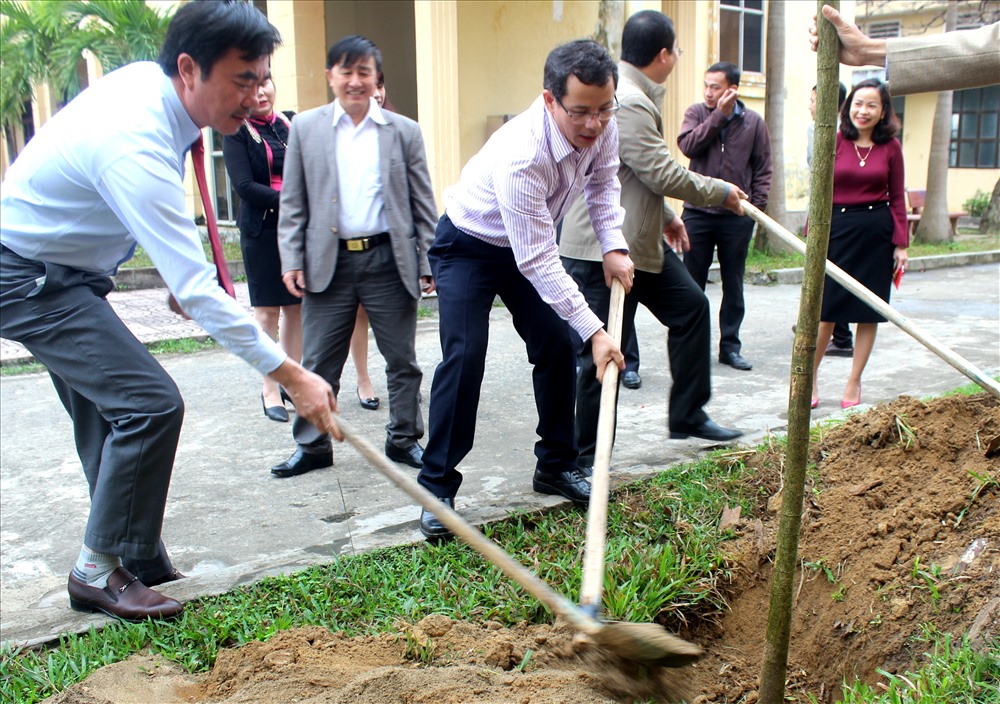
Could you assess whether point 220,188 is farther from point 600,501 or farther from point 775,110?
point 600,501

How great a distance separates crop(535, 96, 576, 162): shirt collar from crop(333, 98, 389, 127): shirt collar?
4.67ft

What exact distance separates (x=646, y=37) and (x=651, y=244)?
1.00 m

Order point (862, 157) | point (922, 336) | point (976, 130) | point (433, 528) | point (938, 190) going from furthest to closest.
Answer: point (976, 130), point (938, 190), point (862, 157), point (922, 336), point (433, 528)

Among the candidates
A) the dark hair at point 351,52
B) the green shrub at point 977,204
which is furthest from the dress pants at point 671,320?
the green shrub at point 977,204

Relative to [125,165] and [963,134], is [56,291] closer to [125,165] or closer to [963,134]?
[125,165]

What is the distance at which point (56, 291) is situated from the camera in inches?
121

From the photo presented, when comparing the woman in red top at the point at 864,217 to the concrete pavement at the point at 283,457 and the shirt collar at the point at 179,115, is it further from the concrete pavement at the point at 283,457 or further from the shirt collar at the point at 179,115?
the shirt collar at the point at 179,115

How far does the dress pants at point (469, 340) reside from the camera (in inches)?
148

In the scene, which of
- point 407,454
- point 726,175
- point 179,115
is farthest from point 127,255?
point 726,175

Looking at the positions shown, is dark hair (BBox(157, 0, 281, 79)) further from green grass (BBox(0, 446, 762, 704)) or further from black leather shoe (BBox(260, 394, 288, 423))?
black leather shoe (BBox(260, 394, 288, 423))

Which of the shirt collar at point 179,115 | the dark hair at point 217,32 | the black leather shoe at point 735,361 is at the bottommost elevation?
the black leather shoe at point 735,361

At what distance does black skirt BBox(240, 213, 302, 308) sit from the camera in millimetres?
5484

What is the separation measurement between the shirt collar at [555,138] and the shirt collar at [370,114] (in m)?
1.42

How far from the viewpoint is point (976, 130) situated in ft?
70.4
